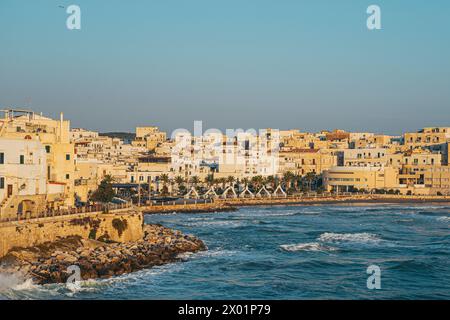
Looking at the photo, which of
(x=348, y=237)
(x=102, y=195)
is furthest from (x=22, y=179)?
(x=102, y=195)

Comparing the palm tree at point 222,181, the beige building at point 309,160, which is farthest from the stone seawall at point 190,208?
the beige building at point 309,160

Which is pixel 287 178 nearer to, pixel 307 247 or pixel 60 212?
pixel 307 247

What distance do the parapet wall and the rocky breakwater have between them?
0.33 meters

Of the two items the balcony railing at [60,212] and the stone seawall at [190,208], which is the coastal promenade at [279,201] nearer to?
the stone seawall at [190,208]

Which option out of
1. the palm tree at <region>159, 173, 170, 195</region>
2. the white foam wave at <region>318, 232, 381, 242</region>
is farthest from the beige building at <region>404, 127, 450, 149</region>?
the white foam wave at <region>318, 232, 381, 242</region>

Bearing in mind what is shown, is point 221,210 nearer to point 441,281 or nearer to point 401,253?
point 401,253

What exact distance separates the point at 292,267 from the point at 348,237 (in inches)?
475

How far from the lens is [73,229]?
28.1 metres

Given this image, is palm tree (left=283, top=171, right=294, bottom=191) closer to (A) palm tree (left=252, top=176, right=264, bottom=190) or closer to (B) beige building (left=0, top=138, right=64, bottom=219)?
(A) palm tree (left=252, top=176, right=264, bottom=190)

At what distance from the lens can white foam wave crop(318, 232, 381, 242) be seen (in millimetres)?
37250

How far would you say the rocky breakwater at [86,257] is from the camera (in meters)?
22.5

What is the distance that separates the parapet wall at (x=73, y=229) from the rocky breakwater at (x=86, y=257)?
325 mm

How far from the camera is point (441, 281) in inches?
985
